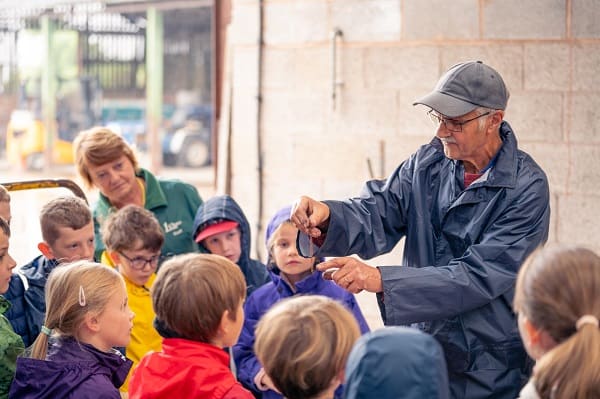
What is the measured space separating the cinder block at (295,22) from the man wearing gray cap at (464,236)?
2361 mm

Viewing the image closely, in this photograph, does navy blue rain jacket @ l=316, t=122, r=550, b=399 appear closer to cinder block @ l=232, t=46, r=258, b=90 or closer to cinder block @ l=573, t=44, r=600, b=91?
cinder block @ l=573, t=44, r=600, b=91

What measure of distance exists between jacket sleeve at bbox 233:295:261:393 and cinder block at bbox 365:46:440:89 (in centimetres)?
175

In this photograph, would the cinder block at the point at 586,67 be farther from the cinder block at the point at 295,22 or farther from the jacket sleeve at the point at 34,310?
the jacket sleeve at the point at 34,310

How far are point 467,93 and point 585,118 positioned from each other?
2.03m

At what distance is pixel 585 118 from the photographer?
16.7 feet

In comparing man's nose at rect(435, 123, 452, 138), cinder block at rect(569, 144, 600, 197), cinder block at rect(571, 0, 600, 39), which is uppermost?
cinder block at rect(571, 0, 600, 39)

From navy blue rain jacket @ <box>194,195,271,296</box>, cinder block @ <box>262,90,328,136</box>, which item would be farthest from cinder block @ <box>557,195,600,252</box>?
navy blue rain jacket @ <box>194,195,271,296</box>

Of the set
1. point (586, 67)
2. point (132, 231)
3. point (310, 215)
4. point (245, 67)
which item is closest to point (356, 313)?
point (310, 215)

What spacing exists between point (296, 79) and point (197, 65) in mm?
4474

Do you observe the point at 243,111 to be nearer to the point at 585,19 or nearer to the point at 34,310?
the point at 585,19

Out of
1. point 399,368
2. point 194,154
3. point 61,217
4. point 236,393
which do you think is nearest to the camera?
point 399,368

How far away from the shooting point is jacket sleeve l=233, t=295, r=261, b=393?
3980 mm

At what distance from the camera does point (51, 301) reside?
10.5 feet

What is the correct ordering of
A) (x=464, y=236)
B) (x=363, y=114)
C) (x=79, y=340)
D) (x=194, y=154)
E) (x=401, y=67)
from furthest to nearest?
(x=194, y=154), (x=363, y=114), (x=401, y=67), (x=464, y=236), (x=79, y=340)
